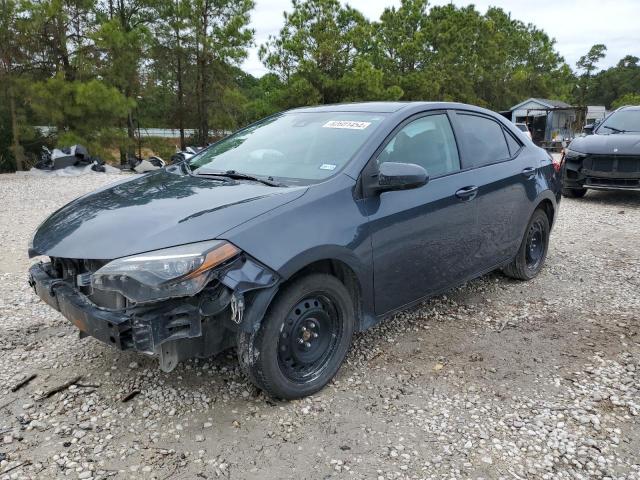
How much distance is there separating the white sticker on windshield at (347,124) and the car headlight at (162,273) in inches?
57.3

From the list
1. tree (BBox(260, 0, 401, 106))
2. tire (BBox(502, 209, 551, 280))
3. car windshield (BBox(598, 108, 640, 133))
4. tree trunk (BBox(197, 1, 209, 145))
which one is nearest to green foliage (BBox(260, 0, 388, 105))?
tree (BBox(260, 0, 401, 106))

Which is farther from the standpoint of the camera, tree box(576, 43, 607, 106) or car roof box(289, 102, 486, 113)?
tree box(576, 43, 607, 106)

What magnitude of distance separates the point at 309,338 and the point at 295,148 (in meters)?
1.28

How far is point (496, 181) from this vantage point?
4000 millimetres

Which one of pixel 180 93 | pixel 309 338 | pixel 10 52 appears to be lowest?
pixel 309 338

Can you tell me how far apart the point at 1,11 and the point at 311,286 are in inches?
715

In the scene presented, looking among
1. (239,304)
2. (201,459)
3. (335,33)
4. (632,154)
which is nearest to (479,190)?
(239,304)

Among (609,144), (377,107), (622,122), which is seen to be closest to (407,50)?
(622,122)

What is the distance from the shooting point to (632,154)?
827 centimetres

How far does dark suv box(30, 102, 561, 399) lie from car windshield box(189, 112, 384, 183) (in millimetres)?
15

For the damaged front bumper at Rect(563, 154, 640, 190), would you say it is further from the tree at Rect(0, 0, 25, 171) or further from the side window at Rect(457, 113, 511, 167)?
the tree at Rect(0, 0, 25, 171)

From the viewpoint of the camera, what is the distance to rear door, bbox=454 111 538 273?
3.87 meters

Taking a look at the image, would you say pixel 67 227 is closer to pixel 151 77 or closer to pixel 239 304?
pixel 239 304

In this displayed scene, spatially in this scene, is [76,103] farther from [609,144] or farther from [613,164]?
[613,164]
